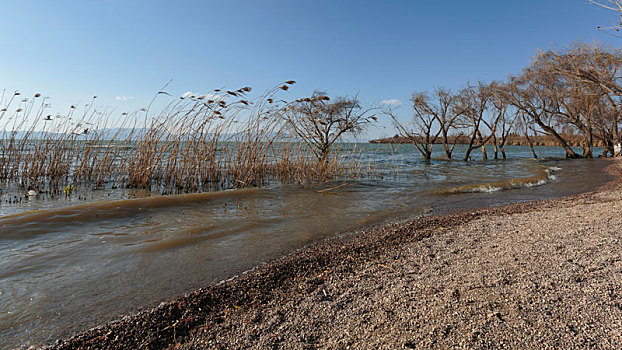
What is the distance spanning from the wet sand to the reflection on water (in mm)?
500

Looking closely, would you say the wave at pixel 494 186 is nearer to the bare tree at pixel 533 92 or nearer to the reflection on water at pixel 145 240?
the reflection on water at pixel 145 240

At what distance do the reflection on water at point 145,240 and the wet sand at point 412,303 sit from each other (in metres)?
0.50

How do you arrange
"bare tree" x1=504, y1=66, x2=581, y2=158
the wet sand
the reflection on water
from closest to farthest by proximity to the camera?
the wet sand
the reflection on water
"bare tree" x1=504, y1=66, x2=581, y2=158

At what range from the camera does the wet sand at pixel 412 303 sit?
1.93m

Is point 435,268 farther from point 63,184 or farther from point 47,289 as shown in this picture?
point 63,184

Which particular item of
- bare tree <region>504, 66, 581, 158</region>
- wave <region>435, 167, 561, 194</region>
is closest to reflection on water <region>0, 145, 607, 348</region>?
wave <region>435, 167, 561, 194</region>

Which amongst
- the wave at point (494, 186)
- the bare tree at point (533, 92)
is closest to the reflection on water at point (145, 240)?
the wave at point (494, 186)

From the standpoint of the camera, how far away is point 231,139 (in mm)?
9375

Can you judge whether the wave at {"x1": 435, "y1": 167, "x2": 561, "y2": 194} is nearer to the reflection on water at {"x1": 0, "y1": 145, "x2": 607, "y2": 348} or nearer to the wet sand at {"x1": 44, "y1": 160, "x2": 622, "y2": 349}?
the reflection on water at {"x1": 0, "y1": 145, "x2": 607, "y2": 348}

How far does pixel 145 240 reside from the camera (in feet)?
15.3

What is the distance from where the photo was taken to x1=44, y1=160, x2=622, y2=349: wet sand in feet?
6.34

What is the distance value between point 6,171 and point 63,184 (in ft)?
6.29

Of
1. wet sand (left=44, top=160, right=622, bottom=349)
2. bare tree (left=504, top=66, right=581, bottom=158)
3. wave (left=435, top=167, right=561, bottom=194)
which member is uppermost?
bare tree (left=504, top=66, right=581, bottom=158)

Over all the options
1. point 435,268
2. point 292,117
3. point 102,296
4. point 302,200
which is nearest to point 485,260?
point 435,268
